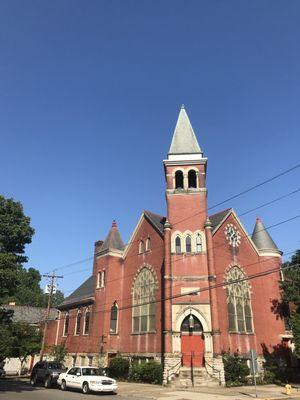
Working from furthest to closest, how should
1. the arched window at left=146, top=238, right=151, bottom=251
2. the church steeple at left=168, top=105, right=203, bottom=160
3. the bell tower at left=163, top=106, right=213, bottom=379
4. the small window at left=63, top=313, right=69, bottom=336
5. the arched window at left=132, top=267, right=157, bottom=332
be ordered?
the small window at left=63, top=313, right=69, bottom=336, the arched window at left=146, top=238, right=151, bottom=251, the church steeple at left=168, top=105, right=203, bottom=160, the arched window at left=132, top=267, right=157, bottom=332, the bell tower at left=163, top=106, right=213, bottom=379

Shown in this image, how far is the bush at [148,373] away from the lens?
29.1 metres

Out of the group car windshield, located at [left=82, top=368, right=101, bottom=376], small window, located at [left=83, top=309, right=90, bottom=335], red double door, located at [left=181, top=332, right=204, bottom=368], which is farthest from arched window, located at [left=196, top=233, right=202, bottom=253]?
small window, located at [left=83, top=309, right=90, bottom=335]

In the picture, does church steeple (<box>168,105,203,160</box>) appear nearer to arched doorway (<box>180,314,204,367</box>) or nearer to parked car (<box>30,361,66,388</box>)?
arched doorway (<box>180,314,204,367</box>)

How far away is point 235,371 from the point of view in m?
28.6

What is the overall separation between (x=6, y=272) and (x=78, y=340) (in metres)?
22.5

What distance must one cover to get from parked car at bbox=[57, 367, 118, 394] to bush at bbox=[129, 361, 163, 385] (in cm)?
635

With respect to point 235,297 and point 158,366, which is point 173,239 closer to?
point 235,297

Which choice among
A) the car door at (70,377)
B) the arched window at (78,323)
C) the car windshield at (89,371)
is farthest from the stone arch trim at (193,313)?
the arched window at (78,323)

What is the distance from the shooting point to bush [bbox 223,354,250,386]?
28.4 meters

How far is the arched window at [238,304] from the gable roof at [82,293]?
15.7m

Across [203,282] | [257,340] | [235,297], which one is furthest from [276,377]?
[203,282]

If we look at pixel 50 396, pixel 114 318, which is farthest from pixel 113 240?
pixel 50 396

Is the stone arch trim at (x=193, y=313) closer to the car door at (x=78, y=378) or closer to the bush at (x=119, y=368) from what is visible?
the bush at (x=119, y=368)

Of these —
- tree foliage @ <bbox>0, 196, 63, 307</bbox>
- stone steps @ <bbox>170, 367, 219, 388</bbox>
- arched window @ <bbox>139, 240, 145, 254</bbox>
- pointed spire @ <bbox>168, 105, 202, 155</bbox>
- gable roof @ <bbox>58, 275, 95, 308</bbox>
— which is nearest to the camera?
tree foliage @ <bbox>0, 196, 63, 307</bbox>
